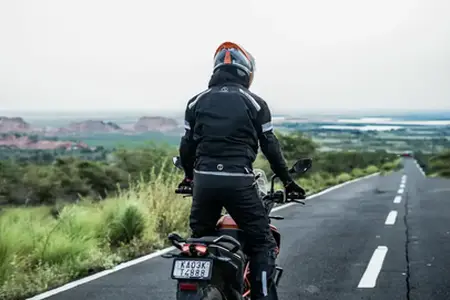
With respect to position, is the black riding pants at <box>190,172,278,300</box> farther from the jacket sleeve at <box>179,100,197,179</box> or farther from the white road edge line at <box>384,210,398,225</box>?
the white road edge line at <box>384,210,398,225</box>

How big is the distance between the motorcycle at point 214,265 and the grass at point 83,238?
124 inches

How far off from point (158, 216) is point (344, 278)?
4452mm

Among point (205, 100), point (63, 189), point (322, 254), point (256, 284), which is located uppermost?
point (205, 100)

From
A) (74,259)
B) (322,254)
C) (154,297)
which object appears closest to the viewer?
(154,297)

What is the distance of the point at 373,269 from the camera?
344 inches

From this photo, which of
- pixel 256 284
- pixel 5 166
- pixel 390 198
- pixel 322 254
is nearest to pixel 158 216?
pixel 322 254

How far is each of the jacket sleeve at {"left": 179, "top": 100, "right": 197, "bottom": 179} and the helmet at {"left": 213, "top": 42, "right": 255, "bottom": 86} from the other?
376 millimetres

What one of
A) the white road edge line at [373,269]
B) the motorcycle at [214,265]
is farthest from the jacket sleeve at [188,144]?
the white road edge line at [373,269]

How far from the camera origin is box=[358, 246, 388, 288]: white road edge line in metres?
7.89

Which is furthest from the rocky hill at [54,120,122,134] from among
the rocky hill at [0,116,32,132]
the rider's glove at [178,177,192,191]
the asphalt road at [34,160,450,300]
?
the rider's glove at [178,177,192,191]

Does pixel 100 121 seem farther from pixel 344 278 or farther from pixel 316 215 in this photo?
pixel 344 278

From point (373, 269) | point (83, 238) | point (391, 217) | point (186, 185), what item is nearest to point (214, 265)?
point (186, 185)

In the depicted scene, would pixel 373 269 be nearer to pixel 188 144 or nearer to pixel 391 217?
pixel 188 144

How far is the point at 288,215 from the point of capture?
51.6 ft
